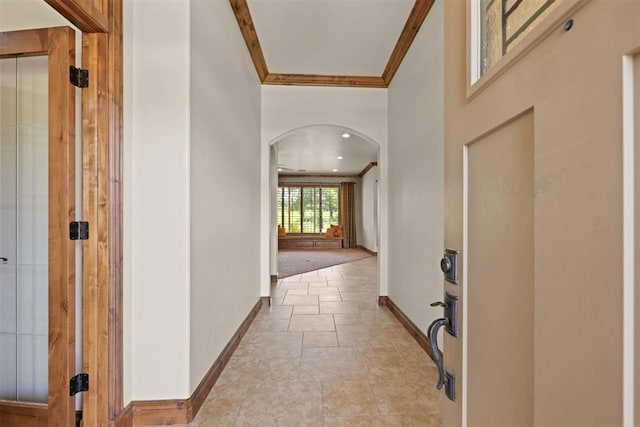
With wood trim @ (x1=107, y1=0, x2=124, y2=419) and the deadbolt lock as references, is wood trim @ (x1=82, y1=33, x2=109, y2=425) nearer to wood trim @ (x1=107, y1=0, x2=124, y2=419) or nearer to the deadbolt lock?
wood trim @ (x1=107, y1=0, x2=124, y2=419)

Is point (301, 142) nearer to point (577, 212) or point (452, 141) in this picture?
point (452, 141)

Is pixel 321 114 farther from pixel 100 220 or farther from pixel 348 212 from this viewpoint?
pixel 348 212

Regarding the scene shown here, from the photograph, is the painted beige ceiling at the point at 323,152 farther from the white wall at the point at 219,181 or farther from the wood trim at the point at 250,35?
the white wall at the point at 219,181

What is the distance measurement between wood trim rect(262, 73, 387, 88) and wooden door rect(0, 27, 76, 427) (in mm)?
2520

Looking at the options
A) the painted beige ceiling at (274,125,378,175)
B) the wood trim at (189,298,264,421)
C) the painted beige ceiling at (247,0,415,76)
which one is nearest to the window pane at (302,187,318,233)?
the painted beige ceiling at (274,125,378,175)

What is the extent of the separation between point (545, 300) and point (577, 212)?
16 centimetres

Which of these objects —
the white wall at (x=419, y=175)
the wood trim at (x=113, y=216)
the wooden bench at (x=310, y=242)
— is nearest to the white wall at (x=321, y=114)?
the white wall at (x=419, y=175)

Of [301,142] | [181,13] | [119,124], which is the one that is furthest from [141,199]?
[301,142]

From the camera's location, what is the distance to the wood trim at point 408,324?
252cm

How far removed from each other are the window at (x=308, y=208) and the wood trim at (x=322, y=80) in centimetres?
816

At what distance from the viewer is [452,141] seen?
85cm

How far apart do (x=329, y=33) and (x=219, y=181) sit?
1854 millimetres

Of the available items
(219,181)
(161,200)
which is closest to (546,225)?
(161,200)

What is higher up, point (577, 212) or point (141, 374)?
point (577, 212)
